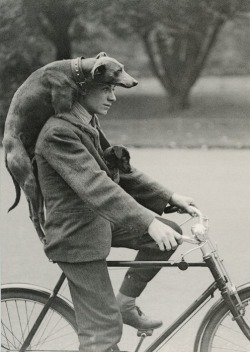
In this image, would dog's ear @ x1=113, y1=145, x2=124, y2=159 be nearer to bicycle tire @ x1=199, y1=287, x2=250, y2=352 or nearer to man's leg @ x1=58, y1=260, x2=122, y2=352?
man's leg @ x1=58, y1=260, x2=122, y2=352

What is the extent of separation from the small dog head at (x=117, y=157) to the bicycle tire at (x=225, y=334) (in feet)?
2.24

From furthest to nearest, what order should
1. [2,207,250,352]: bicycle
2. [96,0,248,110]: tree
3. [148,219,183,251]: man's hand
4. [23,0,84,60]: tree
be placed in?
[96,0,248,110]: tree
[23,0,84,60]: tree
[2,207,250,352]: bicycle
[148,219,183,251]: man's hand

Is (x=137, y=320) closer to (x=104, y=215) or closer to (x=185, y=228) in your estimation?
(x=104, y=215)

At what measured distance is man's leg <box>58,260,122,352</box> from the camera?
9.37 ft

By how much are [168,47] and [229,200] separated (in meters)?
6.24

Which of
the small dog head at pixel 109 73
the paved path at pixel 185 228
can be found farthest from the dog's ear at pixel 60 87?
the paved path at pixel 185 228

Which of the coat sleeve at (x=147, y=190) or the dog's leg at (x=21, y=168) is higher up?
the dog's leg at (x=21, y=168)

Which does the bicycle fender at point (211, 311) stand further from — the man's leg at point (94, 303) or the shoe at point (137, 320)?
the man's leg at point (94, 303)

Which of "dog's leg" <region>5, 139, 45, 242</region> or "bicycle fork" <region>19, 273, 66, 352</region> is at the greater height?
"dog's leg" <region>5, 139, 45, 242</region>

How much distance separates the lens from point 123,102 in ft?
40.6

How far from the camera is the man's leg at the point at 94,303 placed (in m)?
2.86

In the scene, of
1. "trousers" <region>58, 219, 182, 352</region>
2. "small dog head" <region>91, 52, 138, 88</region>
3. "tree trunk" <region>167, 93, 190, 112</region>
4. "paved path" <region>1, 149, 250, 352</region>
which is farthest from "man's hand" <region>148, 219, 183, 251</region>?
"tree trunk" <region>167, 93, 190, 112</region>

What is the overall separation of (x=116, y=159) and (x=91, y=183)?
33 cm

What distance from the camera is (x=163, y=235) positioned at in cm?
267
